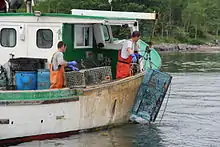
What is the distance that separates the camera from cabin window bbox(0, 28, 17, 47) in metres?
14.0

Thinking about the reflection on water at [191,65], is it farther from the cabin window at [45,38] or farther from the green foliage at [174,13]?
the green foliage at [174,13]

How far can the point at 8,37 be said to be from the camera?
1411 cm

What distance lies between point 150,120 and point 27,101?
4575 millimetres

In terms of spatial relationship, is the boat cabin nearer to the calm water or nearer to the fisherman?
the fisherman

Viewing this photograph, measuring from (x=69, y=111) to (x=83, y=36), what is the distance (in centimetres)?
275

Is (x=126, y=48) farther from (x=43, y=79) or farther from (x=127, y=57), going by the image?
(x=43, y=79)

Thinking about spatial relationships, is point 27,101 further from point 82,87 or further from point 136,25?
point 136,25

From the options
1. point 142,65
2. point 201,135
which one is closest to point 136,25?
point 142,65

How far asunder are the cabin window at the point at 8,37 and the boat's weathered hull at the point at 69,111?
2.33 metres

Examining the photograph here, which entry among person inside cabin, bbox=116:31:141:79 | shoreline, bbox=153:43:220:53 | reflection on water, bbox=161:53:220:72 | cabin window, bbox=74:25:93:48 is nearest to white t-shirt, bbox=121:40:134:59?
person inside cabin, bbox=116:31:141:79

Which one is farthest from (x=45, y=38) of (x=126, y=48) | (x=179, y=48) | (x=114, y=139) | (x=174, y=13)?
(x=174, y=13)

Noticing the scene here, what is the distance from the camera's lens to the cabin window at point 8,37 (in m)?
14.0

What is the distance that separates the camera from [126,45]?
14.2 metres

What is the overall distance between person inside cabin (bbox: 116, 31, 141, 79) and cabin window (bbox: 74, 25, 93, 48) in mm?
1104
